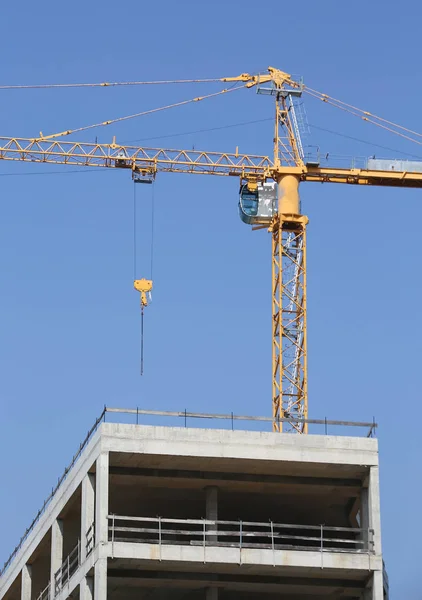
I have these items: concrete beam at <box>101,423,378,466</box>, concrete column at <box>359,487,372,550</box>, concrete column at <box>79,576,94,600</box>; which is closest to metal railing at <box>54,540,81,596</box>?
concrete column at <box>79,576,94,600</box>

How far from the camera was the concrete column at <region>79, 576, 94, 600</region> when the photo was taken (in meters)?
53.6

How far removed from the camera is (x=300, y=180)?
109625mm

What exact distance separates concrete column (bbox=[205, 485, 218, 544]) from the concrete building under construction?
0.05 meters

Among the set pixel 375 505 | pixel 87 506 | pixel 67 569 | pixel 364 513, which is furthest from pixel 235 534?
pixel 67 569

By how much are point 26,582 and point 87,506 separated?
1314 cm

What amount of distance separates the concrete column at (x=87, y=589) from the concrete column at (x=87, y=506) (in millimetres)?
1082

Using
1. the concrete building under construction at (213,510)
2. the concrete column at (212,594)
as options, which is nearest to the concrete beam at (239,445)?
the concrete building under construction at (213,510)

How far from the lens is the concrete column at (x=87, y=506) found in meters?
54.7

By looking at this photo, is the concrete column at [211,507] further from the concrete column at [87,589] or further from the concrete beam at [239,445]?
the concrete column at [87,589]

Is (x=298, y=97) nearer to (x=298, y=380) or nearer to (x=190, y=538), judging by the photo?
(x=298, y=380)

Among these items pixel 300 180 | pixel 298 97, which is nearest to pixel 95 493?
pixel 300 180

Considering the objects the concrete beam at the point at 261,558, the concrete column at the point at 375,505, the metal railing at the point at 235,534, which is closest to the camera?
the concrete beam at the point at 261,558

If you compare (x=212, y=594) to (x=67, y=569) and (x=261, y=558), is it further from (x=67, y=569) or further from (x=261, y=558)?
(x=67, y=569)

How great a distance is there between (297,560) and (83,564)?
22.6 ft
